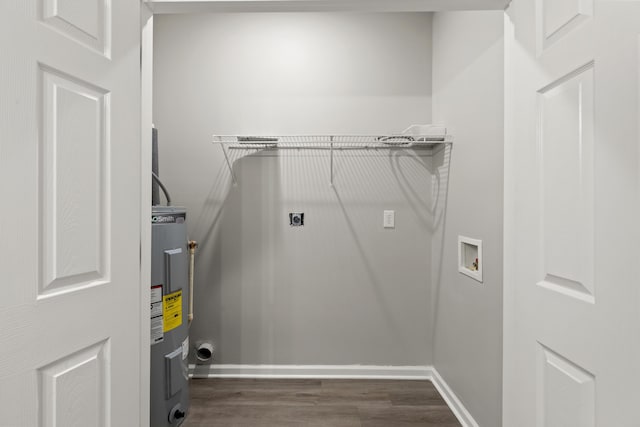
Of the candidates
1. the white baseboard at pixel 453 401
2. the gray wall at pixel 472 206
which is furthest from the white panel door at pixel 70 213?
the white baseboard at pixel 453 401

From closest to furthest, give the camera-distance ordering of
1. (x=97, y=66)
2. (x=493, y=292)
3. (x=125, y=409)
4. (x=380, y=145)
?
(x=97, y=66) < (x=125, y=409) < (x=493, y=292) < (x=380, y=145)

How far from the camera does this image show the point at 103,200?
89 cm

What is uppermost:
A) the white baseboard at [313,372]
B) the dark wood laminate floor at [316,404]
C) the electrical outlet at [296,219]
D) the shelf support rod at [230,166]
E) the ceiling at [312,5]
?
the ceiling at [312,5]

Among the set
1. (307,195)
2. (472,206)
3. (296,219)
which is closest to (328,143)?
(307,195)

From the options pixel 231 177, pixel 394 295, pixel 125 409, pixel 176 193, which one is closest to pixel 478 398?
pixel 394 295

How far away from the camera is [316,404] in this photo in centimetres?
196

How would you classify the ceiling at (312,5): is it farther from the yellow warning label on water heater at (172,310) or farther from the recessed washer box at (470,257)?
the yellow warning label on water heater at (172,310)

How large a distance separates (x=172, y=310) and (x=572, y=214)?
1.74m

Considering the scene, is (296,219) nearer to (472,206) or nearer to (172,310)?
(172,310)

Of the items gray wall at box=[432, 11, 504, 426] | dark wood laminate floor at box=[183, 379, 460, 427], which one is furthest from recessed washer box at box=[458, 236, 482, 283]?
dark wood laminate floor at box=[183, 379, 460, 427]

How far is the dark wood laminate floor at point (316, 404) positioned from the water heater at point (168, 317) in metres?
0.22

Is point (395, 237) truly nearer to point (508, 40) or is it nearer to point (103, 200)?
point (508, 40)

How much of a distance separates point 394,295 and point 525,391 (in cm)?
136

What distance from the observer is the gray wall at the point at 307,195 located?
2.30 meters
